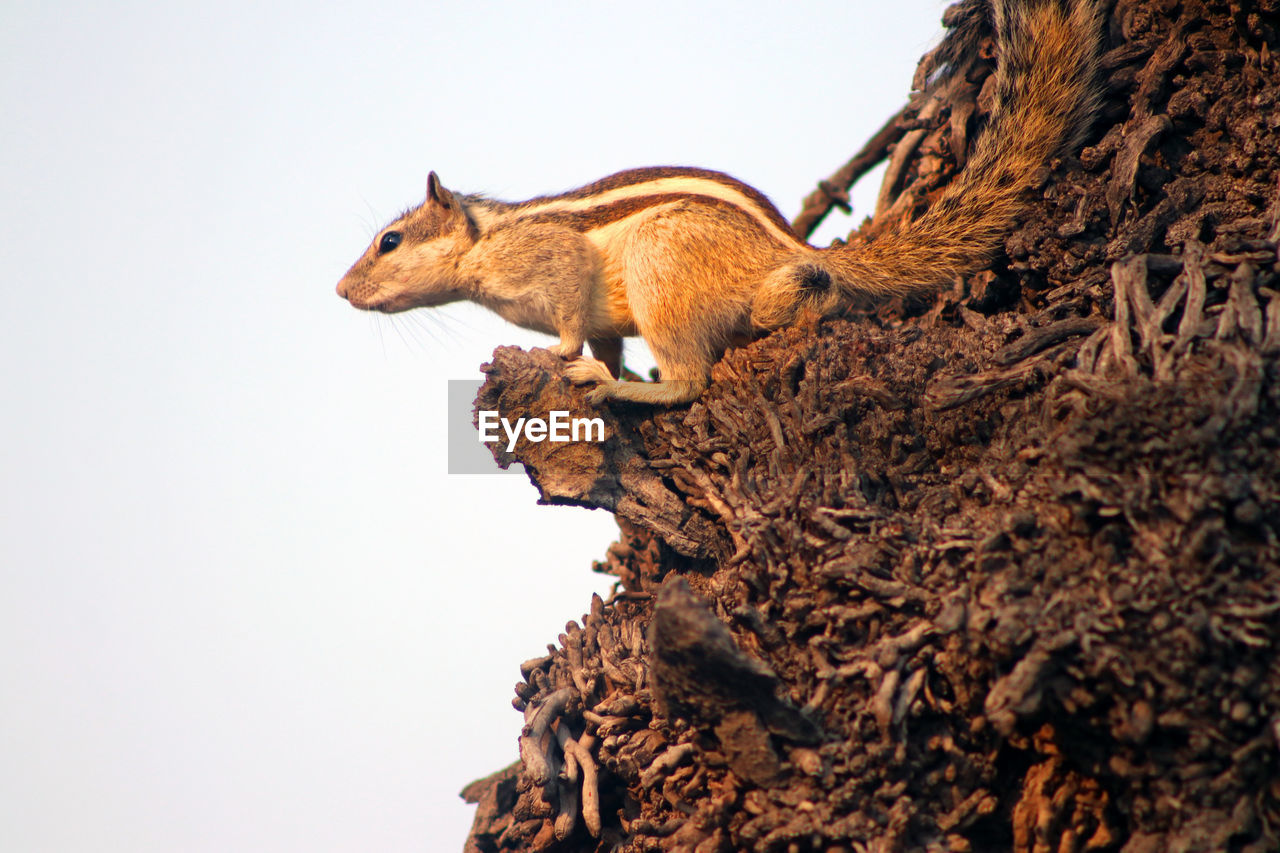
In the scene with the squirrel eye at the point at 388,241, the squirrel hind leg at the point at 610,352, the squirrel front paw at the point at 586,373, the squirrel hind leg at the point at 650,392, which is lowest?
the squirrel hind leg at the point at 650,392

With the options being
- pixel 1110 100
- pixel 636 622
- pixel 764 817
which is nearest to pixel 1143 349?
pixel 1110 100

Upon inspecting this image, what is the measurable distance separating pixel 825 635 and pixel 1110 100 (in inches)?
105

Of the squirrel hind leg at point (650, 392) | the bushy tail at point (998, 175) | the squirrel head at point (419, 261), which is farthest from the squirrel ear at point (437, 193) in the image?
the bushy tail at point (998, 175)

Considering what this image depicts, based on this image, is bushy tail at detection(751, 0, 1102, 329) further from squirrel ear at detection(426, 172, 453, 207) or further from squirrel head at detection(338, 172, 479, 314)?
squirrel ear at detection(426, 172, 453, 207)

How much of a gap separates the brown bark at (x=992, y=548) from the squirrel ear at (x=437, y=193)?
182cm

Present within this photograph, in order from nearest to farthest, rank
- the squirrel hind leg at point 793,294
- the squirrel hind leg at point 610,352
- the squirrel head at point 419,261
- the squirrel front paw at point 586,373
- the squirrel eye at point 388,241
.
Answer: the squirrel hind leg at point 793,294
the squirrel front paw at point 586,373
the squirrel hind leg at point 610,352
the squirrel head at point 419,261
the squirrel eye at point 388,241

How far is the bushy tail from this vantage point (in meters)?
3.66

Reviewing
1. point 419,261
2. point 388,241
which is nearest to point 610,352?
point 419,261

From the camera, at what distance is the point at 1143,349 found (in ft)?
8.66

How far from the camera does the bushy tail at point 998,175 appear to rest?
3.66 m

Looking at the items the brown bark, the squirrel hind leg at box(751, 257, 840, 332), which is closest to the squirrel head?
the brown bark

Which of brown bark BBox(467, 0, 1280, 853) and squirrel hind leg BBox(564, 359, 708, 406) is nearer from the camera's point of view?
brown bark BBox(467, 0, 1280, 853)

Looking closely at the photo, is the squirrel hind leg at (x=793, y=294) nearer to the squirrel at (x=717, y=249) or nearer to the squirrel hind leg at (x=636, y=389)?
the squirrel at (x=717, y=249)

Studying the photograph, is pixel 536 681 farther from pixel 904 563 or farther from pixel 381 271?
pixel 381 271
